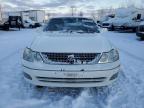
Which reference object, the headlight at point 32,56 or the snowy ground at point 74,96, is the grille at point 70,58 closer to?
the headlight at point 32,56

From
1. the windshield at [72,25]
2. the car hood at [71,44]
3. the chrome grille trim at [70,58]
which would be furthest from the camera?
the windshield at [72,25]

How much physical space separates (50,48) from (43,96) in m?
0.89

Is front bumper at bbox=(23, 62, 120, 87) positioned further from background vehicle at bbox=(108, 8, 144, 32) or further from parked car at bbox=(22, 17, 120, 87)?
background vehicle at bbox=(108, 8, 144, 32)

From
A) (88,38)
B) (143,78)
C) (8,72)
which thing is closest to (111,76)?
(88,38)

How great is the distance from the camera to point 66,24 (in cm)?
688

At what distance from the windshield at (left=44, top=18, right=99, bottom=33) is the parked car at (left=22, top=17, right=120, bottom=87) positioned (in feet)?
4.23

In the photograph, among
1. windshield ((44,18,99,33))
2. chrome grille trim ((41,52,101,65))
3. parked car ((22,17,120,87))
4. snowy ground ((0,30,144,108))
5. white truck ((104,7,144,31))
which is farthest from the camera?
white truck ((104,7,144,31))

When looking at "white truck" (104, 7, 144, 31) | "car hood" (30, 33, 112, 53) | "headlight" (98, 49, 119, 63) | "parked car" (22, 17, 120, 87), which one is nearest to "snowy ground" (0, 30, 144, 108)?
"parked car" (22, 17, 120, 87)

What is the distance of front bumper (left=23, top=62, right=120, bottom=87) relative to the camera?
4.76 metres

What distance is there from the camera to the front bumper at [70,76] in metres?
4.76

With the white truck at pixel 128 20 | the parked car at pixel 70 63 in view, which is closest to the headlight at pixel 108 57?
the parked car at pixel 70 63

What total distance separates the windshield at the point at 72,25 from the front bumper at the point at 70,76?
1.84 meters

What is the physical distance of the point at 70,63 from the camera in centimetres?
485

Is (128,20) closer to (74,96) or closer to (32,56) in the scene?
(74,96)
